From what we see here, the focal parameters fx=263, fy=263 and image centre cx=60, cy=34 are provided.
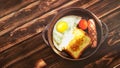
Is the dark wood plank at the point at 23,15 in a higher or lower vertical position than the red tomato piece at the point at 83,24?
higher

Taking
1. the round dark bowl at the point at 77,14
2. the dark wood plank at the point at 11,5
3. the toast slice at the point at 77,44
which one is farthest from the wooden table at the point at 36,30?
the toast slice at the point at 77,44

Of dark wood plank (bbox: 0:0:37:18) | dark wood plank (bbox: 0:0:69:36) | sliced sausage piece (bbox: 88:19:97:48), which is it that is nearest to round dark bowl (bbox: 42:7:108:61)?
sliced sausage piece (bbox: 88:19:97:48)

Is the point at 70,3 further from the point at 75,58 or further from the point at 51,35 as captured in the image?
the point at 75,58

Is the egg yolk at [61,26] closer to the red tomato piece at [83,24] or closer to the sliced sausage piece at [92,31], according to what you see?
the red tomato piece at [83,24]

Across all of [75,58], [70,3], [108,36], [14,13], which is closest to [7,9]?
[14,13]

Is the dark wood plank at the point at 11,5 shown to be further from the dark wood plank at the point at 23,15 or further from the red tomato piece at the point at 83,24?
the red tomato piece at the point at 83,24

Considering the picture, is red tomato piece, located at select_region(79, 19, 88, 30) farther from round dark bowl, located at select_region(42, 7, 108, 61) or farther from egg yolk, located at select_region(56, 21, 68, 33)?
egg yolk, located at select_region(56, 21, 68, 33)

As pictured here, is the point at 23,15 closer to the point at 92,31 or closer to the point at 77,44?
the point at 77,44

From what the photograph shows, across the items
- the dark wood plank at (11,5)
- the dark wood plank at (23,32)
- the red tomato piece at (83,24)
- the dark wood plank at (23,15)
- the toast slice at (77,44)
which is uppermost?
the dark wood plank at (11,5)
